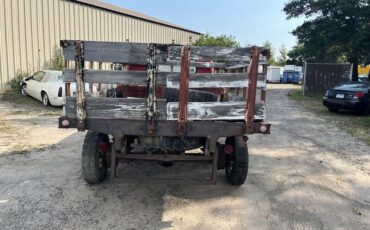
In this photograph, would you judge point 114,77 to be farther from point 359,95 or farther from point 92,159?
point 359,95

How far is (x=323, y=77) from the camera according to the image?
24.8 m

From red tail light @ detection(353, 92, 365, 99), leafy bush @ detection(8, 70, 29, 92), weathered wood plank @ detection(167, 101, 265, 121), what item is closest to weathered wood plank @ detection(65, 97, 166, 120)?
weathered wood plank @ detection(167, 101, 265, 121)

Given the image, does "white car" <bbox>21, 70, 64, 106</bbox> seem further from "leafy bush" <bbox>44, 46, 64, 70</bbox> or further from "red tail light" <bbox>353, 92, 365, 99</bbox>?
"red tail light" <bbox>353, 92, 365, 99</bbox>

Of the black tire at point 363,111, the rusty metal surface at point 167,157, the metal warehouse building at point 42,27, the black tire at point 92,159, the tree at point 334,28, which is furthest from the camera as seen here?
the tree at point 334,28

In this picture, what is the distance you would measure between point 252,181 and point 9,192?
3547 mm

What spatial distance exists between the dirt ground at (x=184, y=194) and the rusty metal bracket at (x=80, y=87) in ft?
2.99

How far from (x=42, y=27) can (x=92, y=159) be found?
15103 millimetres

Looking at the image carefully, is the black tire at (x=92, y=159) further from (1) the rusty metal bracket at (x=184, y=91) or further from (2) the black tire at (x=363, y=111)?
(2) the black tire at (x=363, y=111)

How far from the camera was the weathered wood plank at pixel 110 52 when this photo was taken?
4.43 m

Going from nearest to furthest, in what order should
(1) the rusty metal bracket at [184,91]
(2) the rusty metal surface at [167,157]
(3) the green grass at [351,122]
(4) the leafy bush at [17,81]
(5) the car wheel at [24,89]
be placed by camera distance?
(1) the rusty metal bracket at [184,91] → (2) the rusty metal surface at [167,157] → (3) the green grass at [351,122] → (5) the car wheel at [24,89] → (4) the leafy bush at [17,81]

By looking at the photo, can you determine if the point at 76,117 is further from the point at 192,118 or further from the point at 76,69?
the point at 192,118

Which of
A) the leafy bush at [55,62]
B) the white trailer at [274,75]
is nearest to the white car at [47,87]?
the leafy bush at [55,62]

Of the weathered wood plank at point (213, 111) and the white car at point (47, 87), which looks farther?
the white car at point (47, 87)

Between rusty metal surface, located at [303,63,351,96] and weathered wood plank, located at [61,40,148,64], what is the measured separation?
22261mm
